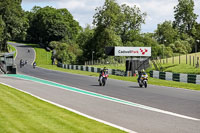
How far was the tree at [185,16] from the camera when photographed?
376 ft

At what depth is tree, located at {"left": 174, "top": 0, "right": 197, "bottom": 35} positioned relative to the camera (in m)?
115

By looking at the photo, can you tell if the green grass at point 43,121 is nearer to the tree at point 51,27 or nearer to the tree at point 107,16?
the tree at point 107,16

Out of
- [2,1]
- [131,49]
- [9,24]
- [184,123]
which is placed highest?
[2,1]

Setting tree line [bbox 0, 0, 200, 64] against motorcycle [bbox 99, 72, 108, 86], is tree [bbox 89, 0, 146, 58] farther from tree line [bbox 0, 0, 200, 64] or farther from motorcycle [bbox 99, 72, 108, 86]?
motorcycle [bbox 99, 72, 108, 86]

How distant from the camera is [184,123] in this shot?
10.5 meters

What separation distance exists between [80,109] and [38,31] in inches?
4876

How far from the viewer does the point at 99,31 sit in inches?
3344

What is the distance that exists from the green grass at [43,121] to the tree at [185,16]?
10822 cm

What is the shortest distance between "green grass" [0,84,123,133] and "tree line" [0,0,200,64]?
57.5m

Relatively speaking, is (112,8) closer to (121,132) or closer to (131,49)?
(131,49)

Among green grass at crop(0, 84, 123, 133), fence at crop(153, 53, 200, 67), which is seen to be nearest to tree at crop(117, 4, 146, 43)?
fence at crop(153, 53, 200, 67)

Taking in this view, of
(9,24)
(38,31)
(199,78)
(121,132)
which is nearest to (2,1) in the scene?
(9,24)

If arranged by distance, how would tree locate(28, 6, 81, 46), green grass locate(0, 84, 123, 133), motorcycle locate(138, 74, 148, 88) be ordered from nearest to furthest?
green grass locate(0, 84, 123, 133), motorcycle locate(138, 74, 148, 88), tree locate(28, 6, 81, 46)

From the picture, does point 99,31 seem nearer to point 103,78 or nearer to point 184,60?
point 184,60
